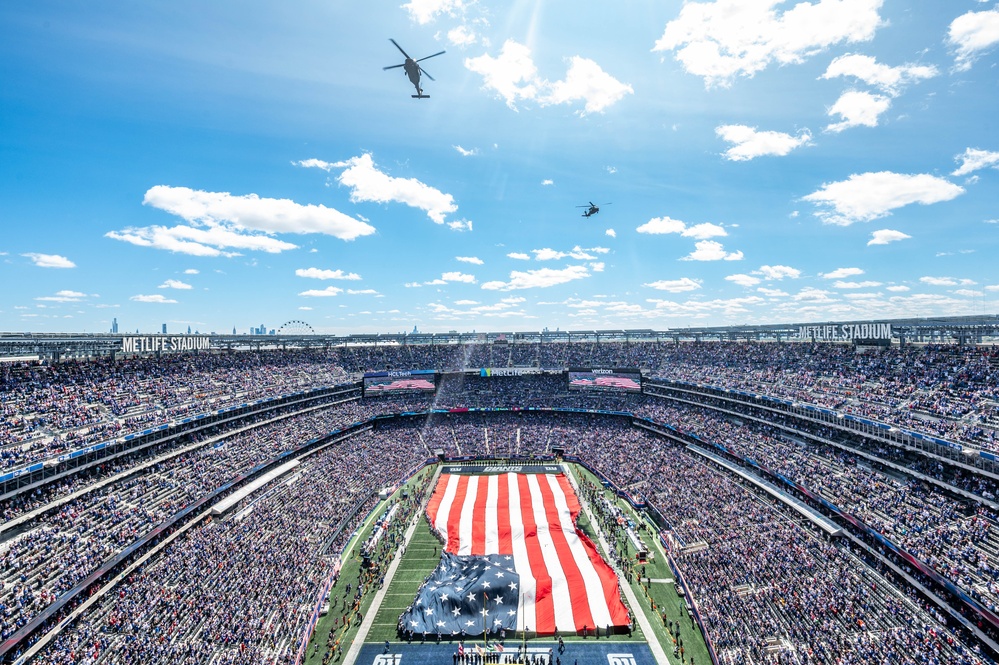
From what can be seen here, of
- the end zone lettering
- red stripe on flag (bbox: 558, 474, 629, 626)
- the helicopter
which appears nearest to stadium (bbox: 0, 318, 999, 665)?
red stripe on flag (bbox: 558, 474, 629, 626)

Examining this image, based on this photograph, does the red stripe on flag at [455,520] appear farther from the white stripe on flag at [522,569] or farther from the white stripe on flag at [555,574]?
the white stripe on flag at [555,574]

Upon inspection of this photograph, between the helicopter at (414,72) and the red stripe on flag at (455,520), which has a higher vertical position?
the helicopter at (414,72)

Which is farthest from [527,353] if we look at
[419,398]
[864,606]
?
[864,606]

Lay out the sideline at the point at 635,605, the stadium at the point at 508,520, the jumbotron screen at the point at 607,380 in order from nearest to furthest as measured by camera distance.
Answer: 1. the stadium at the point at 508,520
2. the sideline at the point at 635,605
3. the jumbotron screen at the point at 607,380

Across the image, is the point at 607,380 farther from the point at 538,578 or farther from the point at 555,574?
the point at 538,578

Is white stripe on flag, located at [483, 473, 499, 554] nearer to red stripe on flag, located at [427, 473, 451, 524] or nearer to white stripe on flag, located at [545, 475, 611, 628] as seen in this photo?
red stripe on flag, located at [427, 473, 451, 524]

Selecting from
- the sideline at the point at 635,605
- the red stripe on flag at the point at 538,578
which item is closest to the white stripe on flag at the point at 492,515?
the red stripe on flag at the point at 538,578

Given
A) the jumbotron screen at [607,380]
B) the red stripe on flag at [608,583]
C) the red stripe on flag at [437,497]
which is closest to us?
the red stripe on flag at [608,583]
